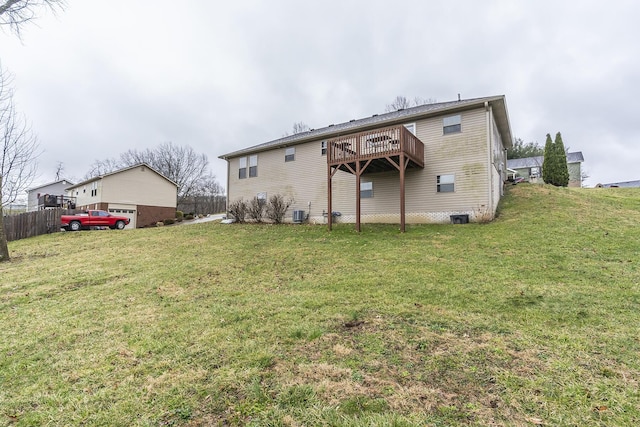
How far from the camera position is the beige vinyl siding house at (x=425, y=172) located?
39.3 ft

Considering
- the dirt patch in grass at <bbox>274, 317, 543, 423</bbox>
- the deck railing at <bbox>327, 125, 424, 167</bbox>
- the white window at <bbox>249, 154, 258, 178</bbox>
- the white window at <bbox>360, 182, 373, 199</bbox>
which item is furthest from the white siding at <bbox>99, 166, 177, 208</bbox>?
the dirt patch in grass at <bbox>274, 317, 543, 423</bbox>

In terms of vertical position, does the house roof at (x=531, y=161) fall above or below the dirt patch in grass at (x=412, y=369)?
above

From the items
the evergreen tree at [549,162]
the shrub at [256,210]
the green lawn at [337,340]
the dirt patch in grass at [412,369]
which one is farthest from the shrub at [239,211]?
the evergreen tree at [549,162]

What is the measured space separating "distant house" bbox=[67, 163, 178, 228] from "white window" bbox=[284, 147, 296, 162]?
1781 centimetres

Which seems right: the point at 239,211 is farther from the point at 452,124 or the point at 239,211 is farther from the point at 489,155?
the point at 489,155

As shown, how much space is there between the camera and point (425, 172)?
13250 millimetres

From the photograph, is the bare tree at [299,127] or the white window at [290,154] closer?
the white window at [290,154]

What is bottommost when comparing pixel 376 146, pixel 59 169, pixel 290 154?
pixel 376 146

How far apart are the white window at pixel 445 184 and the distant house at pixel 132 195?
87.8 feet

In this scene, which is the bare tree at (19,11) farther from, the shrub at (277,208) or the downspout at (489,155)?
the downspout at (489,155)

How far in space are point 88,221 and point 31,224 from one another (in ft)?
9.02

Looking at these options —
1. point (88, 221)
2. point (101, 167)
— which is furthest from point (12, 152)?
point (101, 167)

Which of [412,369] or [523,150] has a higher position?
[523,150]

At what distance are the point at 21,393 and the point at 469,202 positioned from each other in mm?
13325
